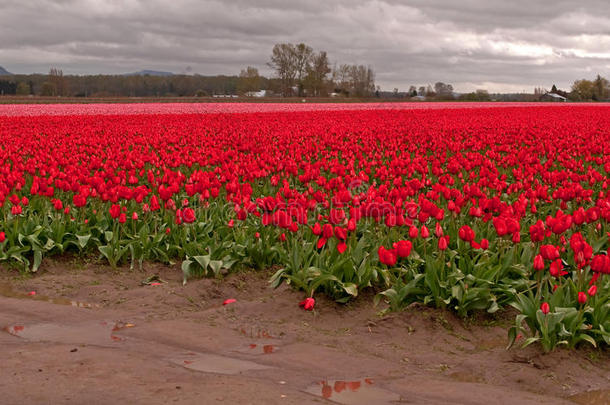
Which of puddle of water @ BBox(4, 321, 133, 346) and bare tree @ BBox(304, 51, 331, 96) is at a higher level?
bare tree @ BBox(304, 51, 331, 96)

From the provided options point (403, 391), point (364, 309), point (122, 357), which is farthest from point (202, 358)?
point (364, 309)

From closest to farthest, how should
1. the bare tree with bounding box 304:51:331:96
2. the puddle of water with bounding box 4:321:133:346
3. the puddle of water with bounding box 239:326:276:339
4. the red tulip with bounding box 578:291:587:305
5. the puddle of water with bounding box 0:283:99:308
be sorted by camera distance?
the red tulip with bounding box 578:291:587:305, the puddle of water with bounding box 4:321:133:346, the puddle of water with bounding box 239:326:276:339, the puddle of water with bounding box 0:283:99:308, the bare tree with bounding box 304:51:331:96

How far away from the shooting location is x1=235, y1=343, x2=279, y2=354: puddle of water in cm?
473

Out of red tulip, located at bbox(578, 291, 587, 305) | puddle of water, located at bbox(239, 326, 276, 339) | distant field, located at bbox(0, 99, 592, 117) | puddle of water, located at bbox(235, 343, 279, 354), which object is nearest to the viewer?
red tulip, located at bbox(578, 291, 587, 305)

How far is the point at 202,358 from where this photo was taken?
4492mm

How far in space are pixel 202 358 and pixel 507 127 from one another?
59.7ft

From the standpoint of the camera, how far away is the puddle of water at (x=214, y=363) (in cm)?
428

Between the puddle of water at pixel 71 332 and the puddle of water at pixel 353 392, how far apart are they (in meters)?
1.72

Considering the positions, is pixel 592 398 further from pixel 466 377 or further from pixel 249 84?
pixel 249 84

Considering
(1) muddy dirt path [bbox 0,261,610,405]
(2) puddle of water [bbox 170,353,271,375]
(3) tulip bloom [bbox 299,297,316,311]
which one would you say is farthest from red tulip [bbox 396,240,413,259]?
(2) puddle of water [bbox 170,353,271,375]

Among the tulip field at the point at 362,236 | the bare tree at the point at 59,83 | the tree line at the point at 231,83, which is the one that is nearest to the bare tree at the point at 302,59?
the tree line at the point at 231,83

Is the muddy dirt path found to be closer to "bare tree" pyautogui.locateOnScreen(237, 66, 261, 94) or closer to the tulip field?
the tulip field

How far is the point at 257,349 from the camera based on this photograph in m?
4.81

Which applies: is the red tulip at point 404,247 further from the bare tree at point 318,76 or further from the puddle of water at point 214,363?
the bare tree at point 318,76
